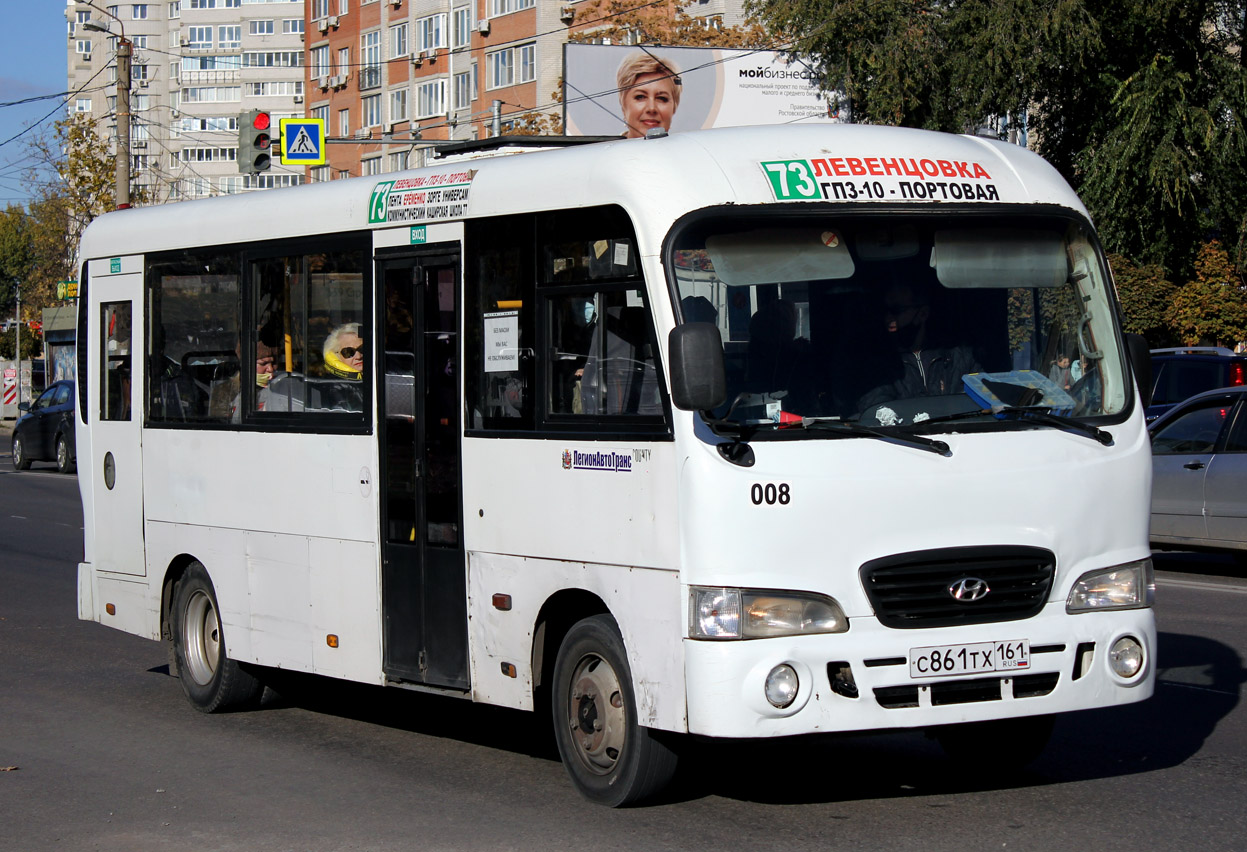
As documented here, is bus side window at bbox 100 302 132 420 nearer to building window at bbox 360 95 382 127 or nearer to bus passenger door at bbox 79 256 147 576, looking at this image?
bus passenger door at bbox 79 256 147 576

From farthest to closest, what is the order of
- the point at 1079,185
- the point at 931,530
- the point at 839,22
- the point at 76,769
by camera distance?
the point at 839,22
the point at 1079,185
the point at 76,769
the point at 931,530

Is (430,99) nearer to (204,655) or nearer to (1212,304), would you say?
(1212,304)

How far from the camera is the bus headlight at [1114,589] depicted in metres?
6.75

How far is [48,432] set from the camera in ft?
116

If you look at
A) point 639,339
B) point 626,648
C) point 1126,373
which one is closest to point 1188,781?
point 1126,373

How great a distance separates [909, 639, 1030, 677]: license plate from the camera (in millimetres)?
6430

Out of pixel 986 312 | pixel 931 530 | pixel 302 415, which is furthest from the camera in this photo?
pixel 302 415

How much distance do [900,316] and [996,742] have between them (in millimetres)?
1995

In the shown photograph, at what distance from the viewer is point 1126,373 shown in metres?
7.16

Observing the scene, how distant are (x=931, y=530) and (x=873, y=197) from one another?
4.45ft

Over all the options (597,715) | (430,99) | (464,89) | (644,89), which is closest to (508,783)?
(597,715)

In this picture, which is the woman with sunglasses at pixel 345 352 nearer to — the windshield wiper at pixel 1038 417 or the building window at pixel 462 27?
the windshield wiper at pixel 1038 417

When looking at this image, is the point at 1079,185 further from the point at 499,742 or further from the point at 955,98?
the point at 499,742

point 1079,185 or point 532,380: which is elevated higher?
point 1079,185
